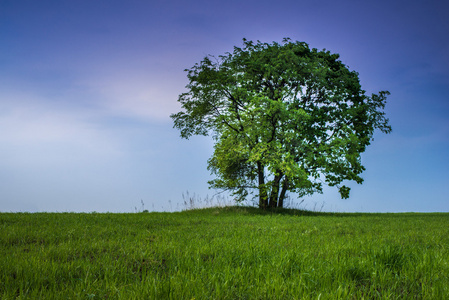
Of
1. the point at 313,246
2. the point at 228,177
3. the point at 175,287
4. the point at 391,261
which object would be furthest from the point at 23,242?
the point at 228,177

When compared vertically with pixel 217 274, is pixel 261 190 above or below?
above

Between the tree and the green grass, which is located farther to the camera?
the tree

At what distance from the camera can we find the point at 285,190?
21922 millimetres

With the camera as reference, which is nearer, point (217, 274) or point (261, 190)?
point (217, 274)

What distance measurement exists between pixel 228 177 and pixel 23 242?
15.9m

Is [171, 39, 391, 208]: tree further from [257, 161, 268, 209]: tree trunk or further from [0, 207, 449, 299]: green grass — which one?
[0, 207, 449, 299]: green grass

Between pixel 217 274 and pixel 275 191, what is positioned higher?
pixel 275 191

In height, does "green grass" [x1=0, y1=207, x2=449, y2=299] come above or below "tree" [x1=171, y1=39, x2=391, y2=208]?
below

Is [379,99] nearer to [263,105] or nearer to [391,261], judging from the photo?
[263,105]

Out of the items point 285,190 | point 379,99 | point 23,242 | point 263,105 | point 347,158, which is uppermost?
point 379,99

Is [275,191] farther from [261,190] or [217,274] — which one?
[217,274]

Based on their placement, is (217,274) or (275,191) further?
(275,191)

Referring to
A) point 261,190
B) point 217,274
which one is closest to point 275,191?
point 261,190

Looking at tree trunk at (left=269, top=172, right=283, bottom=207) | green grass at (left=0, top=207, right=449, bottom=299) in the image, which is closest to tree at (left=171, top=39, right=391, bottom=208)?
tree trunk at (left=269, top=172, right=283, bottom=207)
